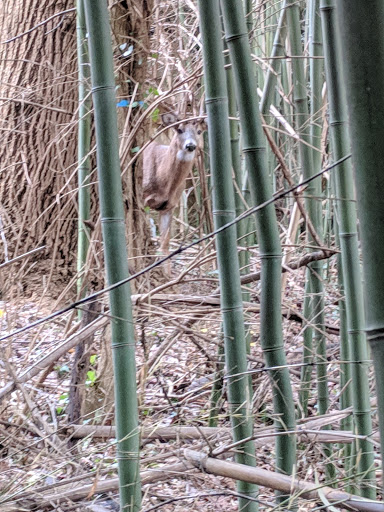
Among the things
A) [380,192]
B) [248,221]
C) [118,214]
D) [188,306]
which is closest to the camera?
[380,192]

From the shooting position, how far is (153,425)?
2748mm

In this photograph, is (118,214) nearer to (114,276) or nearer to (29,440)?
(114,276)

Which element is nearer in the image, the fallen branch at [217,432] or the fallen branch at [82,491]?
the fallen branch at [82,491]

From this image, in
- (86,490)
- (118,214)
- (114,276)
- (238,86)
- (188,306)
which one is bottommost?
(86,490)

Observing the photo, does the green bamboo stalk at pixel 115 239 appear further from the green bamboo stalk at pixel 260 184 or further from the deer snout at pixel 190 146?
the deer snout at pixel 190 146

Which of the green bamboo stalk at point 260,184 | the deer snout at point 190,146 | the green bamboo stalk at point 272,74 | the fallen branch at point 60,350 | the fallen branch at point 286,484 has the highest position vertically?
the deer snout at point 190,146

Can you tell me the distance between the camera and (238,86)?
1.88 metres

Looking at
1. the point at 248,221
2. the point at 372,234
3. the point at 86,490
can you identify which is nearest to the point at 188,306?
the point at 248,221

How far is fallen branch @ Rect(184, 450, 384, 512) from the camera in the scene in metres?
1.88

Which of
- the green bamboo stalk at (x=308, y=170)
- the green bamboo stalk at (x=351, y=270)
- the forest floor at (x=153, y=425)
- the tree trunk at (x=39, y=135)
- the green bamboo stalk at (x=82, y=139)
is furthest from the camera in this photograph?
the tree trunk at (x=39, y=135)

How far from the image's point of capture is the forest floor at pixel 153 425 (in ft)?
7.73

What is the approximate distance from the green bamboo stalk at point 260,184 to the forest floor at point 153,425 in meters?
0.10

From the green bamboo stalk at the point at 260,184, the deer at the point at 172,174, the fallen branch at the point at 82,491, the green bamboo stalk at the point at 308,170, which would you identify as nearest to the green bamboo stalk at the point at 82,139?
the green bamboo stalk at the point at 308,170

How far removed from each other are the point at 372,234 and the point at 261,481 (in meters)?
1.41
